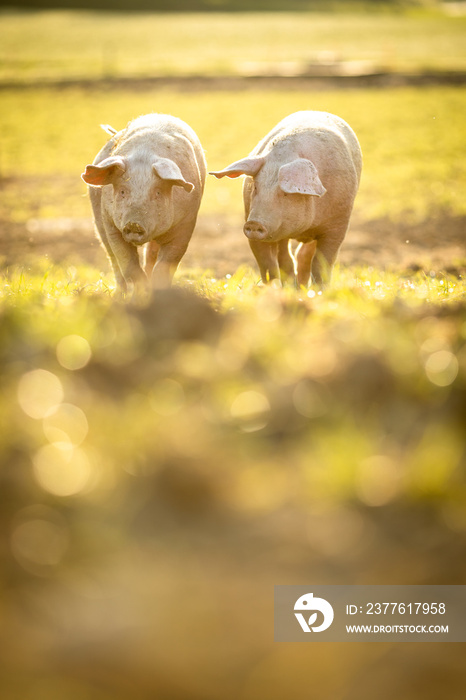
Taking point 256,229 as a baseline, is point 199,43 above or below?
above

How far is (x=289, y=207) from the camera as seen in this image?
20.7ft

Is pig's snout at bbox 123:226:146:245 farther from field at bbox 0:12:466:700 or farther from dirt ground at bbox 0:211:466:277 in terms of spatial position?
dirt ground at bbox 0:211:466:277

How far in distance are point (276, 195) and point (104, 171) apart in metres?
1.35

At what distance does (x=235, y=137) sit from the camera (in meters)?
21.6

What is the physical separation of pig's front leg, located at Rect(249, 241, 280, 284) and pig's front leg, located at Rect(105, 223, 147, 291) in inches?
38.1

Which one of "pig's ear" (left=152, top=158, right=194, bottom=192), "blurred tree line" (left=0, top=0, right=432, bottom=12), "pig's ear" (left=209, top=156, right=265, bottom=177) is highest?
"blurred tree line" (left=0, top=0, right=432, bottom=12)

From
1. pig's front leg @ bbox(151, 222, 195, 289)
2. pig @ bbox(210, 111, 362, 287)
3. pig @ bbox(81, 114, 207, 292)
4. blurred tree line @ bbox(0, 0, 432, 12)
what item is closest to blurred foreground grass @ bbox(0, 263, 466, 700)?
pig @ bbox(81, 114, 207, 292)

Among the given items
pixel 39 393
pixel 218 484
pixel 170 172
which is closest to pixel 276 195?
pixel 170 172

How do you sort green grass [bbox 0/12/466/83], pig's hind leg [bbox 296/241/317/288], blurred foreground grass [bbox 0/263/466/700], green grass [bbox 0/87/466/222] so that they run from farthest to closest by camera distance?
green grass [bbox 0/12/466/83]
green grass [bbox 0/87/466/222]
pig's hind leg [bbox 296/241/317/288]
blurred foreground grass [bbox 0/263/466/700]

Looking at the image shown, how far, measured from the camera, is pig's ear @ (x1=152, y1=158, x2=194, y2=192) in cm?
592

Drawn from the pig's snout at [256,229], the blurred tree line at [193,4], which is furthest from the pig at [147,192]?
the blurred tree line at [193,4]

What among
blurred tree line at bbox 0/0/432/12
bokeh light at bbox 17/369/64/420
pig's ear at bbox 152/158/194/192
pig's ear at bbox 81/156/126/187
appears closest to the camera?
bokeh light at bbox 17/369/64/420

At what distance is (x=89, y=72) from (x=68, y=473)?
1539 inches

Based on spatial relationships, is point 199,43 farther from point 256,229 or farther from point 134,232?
point 134,232
